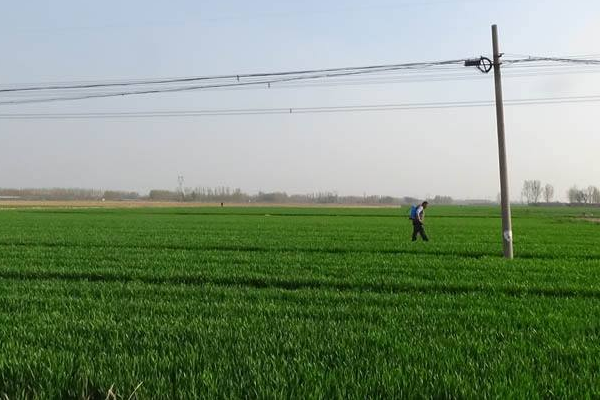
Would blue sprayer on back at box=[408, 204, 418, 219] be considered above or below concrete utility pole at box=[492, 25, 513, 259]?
below

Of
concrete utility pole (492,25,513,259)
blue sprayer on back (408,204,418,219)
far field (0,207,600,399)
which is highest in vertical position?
concrete utility pole (492,25,513,259)

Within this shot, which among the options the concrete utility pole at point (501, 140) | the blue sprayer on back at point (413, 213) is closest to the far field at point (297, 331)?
the concrete utility pole at point (501, 140)

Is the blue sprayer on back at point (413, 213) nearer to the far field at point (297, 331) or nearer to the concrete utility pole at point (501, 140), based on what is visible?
the concrete utility pole at point (501, 140)

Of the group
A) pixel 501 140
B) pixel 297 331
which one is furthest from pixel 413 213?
pixel 297 331

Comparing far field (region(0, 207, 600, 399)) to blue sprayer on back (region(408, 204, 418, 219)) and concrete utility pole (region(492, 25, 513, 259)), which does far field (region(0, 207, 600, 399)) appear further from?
blue sprayer on back (region(408, 204, 418, 219))

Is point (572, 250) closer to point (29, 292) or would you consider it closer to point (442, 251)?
point (442, 251)

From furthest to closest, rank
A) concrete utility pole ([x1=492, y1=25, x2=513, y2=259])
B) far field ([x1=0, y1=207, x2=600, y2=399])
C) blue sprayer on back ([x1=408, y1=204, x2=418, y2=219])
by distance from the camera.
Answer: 1. blue sprayer on back ([x1=408, y1=204, x2=418, y2=219])
2. concrete utility pole ([x1=492, y1=25, x2=513, y2=259])
3. far field ([x1=0, y1=207, x2=600, y2=399])

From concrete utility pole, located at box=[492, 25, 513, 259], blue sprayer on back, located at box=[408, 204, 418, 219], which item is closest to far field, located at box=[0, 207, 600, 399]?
concrete utility pole, located at box=[492, 25, 513, 259]

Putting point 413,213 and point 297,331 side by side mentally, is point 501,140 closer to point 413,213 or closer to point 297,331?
point 413,213

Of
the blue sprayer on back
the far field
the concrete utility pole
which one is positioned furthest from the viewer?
the blue sprayer on back

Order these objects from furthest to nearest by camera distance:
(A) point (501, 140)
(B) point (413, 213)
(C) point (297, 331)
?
(B) point (413, 213)
(A) point (501, 140)
(C) point (297, 331)

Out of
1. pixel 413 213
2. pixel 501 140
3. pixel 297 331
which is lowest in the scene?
pixel 297 331

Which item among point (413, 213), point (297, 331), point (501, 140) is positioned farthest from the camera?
point (413, 213)

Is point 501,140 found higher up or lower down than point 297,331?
higher up
